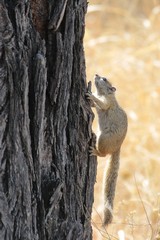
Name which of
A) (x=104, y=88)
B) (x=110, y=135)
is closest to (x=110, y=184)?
(x=110, y=135)

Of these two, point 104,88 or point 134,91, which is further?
point 134,91

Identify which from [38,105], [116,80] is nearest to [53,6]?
[38,105]

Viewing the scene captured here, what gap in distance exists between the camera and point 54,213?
2.76 m

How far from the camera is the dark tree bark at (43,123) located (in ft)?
8.02

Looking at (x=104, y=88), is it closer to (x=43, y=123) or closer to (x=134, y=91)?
(x=43, y=123)

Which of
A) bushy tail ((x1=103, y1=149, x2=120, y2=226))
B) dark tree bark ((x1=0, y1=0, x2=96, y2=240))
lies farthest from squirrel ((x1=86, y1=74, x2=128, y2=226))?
dark tree bark ((x1=0, y1=0, x2=96, y2=240))

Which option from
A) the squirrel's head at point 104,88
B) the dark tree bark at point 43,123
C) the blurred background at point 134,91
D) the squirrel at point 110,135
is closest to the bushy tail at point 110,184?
the squirrel at point 110,135

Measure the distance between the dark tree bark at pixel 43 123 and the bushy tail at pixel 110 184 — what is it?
444 mm

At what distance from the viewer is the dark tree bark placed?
8.02 feet

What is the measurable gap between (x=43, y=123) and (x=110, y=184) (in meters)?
1.26

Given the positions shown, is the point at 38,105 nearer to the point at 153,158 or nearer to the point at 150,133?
the point at 153,158

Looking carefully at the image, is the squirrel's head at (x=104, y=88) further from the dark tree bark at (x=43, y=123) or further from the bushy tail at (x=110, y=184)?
the dark tree bark at (x=43, y=123)

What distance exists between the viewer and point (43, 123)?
2.62 meters

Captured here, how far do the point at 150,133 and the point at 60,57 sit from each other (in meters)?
3.72
